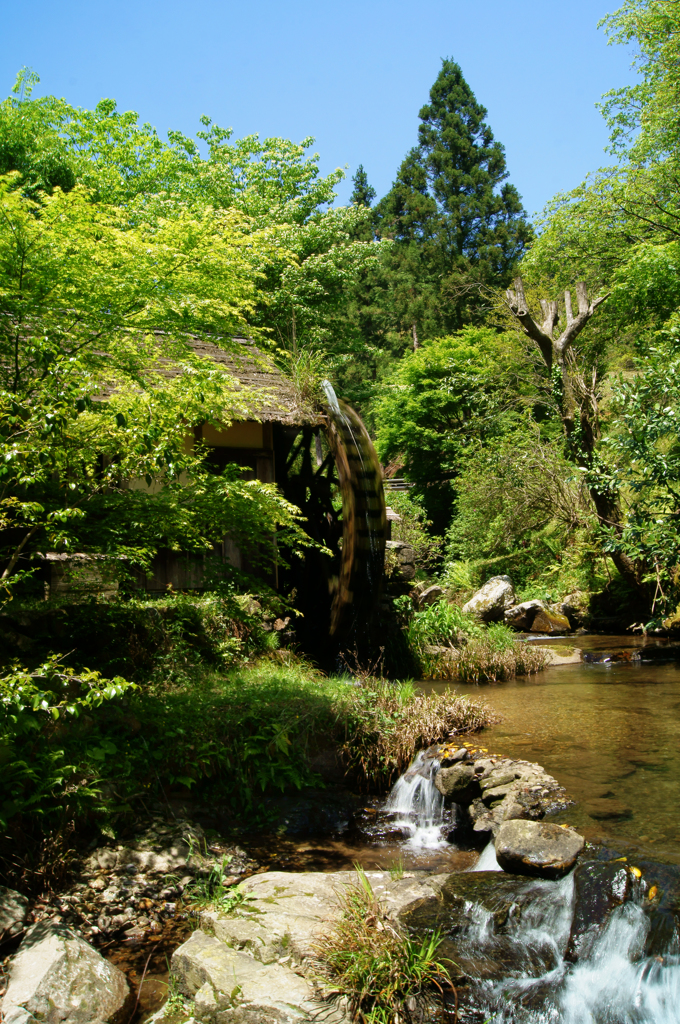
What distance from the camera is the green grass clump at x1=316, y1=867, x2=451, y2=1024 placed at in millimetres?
3270

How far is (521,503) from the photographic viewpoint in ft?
55.3

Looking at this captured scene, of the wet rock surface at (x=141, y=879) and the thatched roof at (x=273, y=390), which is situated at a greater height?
the thatched roof at (x=273, y=390)

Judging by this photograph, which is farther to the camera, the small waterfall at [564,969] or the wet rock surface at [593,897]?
the wet rock surface at [593,897]

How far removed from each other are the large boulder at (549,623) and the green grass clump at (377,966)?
424 inches

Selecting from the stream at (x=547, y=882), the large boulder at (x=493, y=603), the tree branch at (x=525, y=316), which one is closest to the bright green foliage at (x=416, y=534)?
the large boulder at (x=493, y=603)

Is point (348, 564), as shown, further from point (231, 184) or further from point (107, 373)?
point (231, 184)

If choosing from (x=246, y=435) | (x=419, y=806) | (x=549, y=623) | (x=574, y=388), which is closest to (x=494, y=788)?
(x=419, y=806)

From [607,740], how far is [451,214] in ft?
103

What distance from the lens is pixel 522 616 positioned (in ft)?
45.9

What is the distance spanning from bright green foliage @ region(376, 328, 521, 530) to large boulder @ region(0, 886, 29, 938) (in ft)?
56.7

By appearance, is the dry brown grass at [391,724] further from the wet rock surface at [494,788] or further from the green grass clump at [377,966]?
the green grass clump at [377,966]

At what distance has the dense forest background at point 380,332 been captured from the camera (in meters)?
4.94

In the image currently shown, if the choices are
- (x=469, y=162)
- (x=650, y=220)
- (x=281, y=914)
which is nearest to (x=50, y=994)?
(x=281, y=914)

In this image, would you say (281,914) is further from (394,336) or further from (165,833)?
(394,336)
